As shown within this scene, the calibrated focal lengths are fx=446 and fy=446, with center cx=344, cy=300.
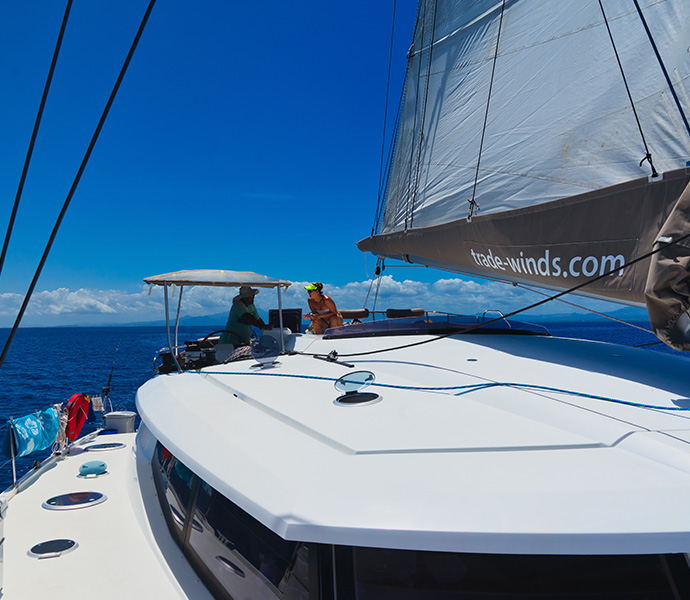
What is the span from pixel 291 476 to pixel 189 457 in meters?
0.76

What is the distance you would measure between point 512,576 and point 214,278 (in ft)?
16.4

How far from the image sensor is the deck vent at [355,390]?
2.88 metres

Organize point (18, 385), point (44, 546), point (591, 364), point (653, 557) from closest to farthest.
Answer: point (653, 557)
point (44, 546)
point (591, 364)
point (18, 385)

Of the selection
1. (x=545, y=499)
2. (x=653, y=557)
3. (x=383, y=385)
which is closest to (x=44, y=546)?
(x=383, y=385)

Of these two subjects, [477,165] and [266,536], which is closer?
[266,536]

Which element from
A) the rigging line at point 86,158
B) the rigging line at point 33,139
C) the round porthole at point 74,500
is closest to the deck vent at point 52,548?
the round porthole at point 74,500

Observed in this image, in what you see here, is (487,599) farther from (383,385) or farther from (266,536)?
(383,385)

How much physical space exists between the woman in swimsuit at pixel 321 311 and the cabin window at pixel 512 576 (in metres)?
5.18

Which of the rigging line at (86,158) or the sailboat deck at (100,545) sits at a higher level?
the rigging line at (86,158)

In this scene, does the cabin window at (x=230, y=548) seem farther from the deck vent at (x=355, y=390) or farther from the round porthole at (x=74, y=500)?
the round porthole at (x=74, y=500)

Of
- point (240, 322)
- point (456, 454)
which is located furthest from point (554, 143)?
point (240, 322)

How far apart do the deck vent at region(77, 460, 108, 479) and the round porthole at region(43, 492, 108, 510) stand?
1.64ft

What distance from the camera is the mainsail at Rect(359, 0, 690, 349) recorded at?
343 cm

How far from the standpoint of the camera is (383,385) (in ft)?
10.7
